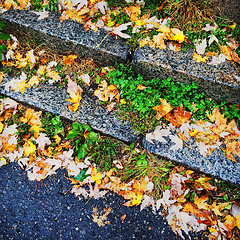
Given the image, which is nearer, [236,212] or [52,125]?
[236,212]

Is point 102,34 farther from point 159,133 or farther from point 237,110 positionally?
point 237,110

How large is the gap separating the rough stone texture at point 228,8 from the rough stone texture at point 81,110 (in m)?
1.87

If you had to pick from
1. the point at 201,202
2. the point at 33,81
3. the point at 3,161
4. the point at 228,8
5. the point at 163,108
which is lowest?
the point at 3,161

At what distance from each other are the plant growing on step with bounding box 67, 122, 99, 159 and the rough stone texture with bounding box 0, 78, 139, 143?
0.25 ft

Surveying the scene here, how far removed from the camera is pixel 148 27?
7.50ft

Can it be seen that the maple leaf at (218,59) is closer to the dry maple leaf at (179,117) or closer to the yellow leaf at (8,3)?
the dry maple leaf at (179,117)

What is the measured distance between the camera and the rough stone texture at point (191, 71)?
6.93ft

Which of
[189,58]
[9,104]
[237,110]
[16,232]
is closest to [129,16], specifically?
[189,58]

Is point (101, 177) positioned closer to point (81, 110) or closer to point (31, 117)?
Answer: point (81, 110)

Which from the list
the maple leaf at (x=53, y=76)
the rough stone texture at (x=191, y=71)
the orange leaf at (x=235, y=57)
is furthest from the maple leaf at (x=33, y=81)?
the orange leaf at (x=235, y=57)

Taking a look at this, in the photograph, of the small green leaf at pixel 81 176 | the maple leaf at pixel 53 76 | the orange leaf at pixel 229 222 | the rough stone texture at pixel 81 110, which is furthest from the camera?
the maple leaf at pixel 53 76

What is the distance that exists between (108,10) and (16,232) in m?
2.94

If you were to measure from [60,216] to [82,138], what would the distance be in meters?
0.92

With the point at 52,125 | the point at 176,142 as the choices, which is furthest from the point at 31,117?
the point at 176,142
